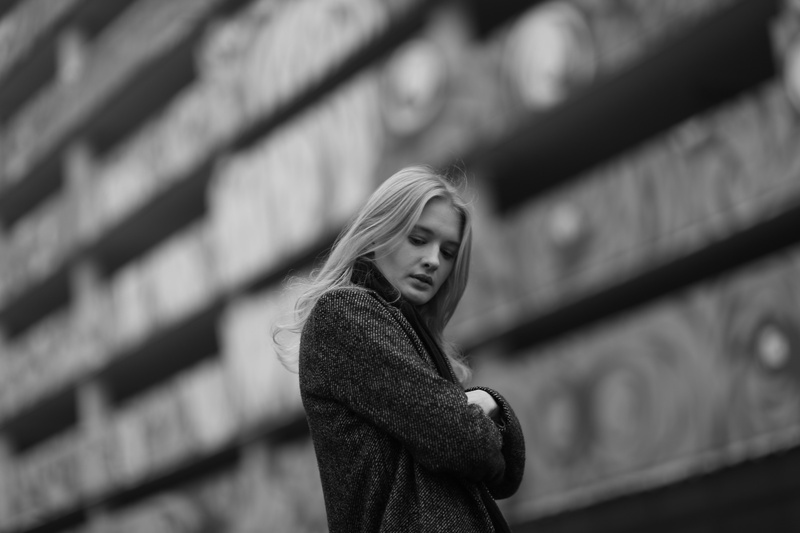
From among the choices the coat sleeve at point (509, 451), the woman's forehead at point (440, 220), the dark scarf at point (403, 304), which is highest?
the woman's forehead at point (440, 220)

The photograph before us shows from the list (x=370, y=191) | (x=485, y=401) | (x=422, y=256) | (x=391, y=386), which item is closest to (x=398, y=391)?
(x=391, y=386)

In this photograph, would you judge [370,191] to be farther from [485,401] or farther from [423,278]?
[485,401]

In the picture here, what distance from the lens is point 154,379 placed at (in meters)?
33.8

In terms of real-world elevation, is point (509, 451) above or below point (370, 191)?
below

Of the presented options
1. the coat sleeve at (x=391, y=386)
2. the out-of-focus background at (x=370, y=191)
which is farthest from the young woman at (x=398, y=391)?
the out-of-focus background at (x=370, y=191)

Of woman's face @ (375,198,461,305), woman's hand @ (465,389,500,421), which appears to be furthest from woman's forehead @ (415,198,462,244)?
woman's hand @ (465,389,500,421)

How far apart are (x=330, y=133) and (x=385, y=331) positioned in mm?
20573

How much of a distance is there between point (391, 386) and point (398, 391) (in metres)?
0.02

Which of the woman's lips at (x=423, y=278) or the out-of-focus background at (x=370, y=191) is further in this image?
the out-of-focus background at (x=370, y=191)

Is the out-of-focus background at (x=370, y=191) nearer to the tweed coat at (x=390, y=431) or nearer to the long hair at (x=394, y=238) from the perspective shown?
the long hair at (x=394, y=238)

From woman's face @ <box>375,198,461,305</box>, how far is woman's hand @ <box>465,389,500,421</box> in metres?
0.21

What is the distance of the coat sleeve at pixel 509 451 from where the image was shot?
2.60 metres

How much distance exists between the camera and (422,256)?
267 cm

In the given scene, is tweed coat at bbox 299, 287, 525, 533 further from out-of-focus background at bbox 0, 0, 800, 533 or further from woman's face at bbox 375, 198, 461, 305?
out-of-focus background at bbox 0, 0, 800, 533
